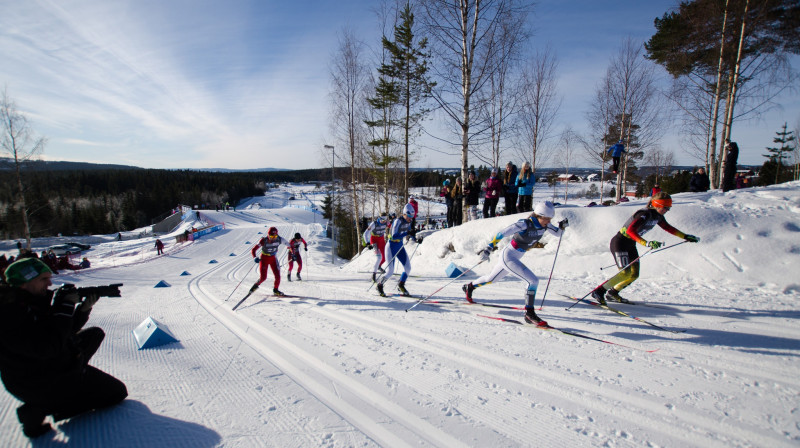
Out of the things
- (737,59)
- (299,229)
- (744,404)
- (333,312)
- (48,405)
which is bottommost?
(299,229)

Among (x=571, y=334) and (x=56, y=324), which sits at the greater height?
(x=56, y=324)

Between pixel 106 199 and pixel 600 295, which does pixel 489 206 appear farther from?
pixel 106 199

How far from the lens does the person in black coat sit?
2253 millimetres

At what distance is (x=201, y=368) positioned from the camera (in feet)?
11.7

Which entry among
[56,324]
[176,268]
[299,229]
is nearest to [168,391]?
[56,324]

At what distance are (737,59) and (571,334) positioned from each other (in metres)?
13.0

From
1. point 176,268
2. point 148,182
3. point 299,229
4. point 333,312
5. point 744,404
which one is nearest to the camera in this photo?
point 744,404

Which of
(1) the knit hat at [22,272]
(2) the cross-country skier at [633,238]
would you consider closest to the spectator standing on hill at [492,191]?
(2) the cross-country skier at [633,238]

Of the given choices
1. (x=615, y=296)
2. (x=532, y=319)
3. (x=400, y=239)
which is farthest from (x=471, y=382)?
(x=400, y=239)

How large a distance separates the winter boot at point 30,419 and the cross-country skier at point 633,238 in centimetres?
668

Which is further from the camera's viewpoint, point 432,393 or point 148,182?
point 148,182

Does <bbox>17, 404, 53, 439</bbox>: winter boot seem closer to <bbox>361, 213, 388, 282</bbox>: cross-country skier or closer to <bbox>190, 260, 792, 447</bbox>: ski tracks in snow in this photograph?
<bbox>190, 260, 792, 447</bbox>: ski tracks in snow

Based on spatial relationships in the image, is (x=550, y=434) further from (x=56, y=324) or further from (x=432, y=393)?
(x=56, y=324)

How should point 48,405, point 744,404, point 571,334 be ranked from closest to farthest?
1. point 48,405
2. point 744,404
3. point 571,334
